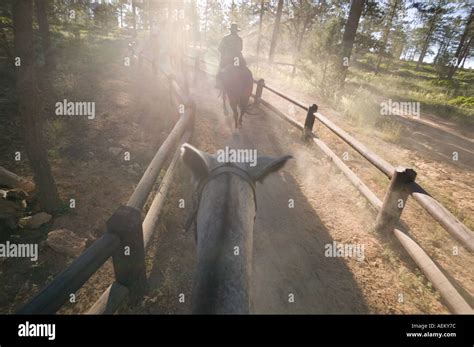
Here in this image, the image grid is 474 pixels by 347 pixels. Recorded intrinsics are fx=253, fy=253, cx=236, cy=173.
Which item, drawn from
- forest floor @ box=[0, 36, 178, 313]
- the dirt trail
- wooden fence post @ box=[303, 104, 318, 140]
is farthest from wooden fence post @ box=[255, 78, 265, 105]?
the dirt trail

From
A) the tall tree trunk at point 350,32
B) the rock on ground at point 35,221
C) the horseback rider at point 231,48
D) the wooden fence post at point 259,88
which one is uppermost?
the tall tree trunk at point 350,32

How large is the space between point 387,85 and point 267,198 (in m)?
25.6

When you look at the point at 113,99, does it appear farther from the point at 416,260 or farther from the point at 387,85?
the point at 387,85

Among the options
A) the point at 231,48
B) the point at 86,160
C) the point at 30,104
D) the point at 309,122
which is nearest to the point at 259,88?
the point at 231,48

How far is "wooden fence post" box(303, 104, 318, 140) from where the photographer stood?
7.88m

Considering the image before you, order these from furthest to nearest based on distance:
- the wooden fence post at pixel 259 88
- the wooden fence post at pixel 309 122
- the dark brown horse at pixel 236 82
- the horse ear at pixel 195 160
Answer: the wooden fence post at pixel 259 88 < the dark brown horse at pixel 236 82 < the wooden fence post at pixel 309 122 < the horse ear at pixel 195 160

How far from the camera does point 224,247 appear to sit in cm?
137

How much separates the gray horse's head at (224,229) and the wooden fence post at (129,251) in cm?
85

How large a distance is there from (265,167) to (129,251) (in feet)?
5.35

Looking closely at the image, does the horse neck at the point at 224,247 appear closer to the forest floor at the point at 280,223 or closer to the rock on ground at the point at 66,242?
the forest floor at the point at 280,223

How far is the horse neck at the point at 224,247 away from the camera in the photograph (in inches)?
44.9

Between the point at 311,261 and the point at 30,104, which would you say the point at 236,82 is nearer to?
the point at 30,104

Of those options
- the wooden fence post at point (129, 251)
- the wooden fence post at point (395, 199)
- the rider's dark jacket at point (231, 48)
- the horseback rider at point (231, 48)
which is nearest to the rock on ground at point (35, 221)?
the wooden fence post at point (129, 251)
